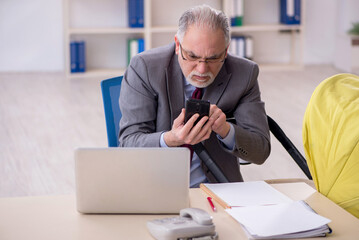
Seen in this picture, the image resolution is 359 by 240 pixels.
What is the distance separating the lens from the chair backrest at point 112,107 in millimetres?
2393

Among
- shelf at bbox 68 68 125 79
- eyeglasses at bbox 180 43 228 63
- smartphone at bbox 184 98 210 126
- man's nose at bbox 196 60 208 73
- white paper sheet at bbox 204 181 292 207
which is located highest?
eyeglasses at bbox 180 43 228 63

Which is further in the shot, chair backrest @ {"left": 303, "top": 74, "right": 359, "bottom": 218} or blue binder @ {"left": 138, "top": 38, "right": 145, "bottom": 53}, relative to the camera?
blue binder @ {"left": 138, "top": 38, "right": 145, "bottom": 53}

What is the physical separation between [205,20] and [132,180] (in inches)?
28.7

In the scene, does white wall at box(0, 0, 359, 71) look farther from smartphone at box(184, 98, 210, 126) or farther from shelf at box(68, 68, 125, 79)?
smartphone at box(184, 98, 210, 126)

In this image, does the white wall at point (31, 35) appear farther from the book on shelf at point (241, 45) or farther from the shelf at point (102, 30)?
the book on shelf at point (241, 45)

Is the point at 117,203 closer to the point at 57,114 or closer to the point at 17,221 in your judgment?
the point at 17,221

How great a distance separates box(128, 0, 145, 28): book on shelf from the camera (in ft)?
22.0

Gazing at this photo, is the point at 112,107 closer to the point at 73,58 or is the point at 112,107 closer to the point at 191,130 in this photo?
the point at 191,130

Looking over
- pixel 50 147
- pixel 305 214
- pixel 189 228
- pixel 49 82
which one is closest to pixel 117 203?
pixel 189 228

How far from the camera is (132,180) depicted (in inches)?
62.1

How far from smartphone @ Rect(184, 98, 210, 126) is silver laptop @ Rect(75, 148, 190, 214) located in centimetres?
32

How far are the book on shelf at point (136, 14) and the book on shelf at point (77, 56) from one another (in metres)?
0.61

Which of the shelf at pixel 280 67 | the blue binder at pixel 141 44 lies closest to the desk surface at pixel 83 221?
the blue binder at pixel 141 44

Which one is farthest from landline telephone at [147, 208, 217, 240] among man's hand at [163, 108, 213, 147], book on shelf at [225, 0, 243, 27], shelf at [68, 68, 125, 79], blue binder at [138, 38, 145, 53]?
book on shelf at [225, 0, 243, 27]
